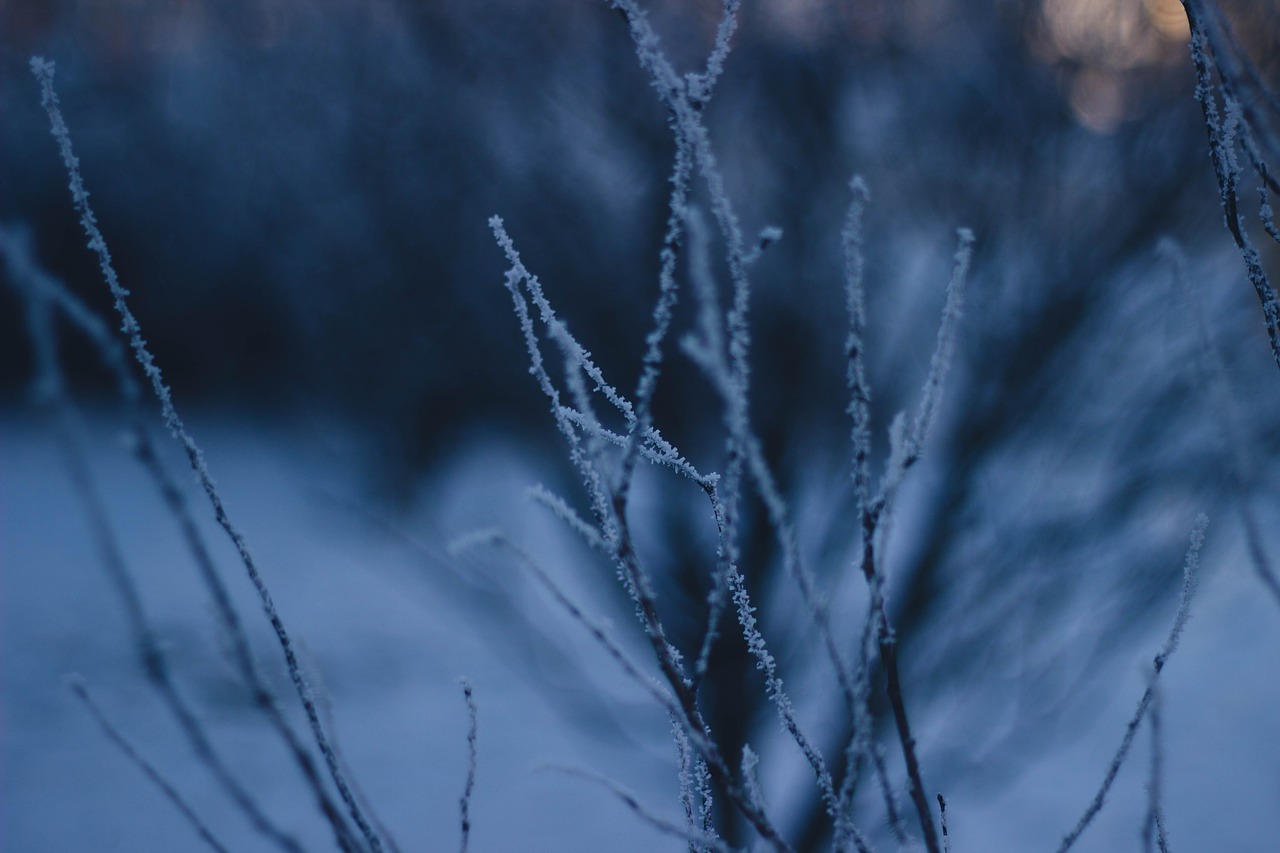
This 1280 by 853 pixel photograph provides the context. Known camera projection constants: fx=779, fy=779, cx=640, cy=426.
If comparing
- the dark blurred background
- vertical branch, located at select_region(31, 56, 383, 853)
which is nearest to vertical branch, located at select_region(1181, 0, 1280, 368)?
vertical branch, located at select_region(31, 56, 383, 853)

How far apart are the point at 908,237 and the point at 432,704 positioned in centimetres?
474

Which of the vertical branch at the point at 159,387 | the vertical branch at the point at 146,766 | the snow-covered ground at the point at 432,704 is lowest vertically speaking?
the vertical branch at the point at 146,766

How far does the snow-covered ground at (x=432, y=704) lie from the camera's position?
10.1ft

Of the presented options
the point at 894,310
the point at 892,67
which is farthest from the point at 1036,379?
the point at 892,67

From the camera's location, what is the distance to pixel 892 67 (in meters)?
Answer: 2.18

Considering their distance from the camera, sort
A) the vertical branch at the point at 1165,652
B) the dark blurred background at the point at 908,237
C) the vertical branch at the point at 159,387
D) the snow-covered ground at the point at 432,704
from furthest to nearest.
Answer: the snow-covered ground at the point at 432,704, the dark blurred background at the point at 908,237, the vertical branch at the point at 1165,652, the vertical branch at the point at 159,387

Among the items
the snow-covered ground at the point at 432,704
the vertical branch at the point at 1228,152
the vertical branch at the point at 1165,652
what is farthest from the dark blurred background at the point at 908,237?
the vertical branch at the point at 1165,652

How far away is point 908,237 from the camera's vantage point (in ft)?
7.29

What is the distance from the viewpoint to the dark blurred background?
210 cm

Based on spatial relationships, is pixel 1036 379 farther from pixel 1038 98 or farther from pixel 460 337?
pixel 460 337

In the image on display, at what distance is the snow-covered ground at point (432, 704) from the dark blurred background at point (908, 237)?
632 millimetres

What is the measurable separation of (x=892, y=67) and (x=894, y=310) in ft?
2.21

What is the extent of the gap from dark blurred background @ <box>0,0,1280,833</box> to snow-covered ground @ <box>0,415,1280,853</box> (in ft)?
2.07

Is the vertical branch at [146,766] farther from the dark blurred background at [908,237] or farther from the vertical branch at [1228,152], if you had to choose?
the dark blurred background at [908,237]
